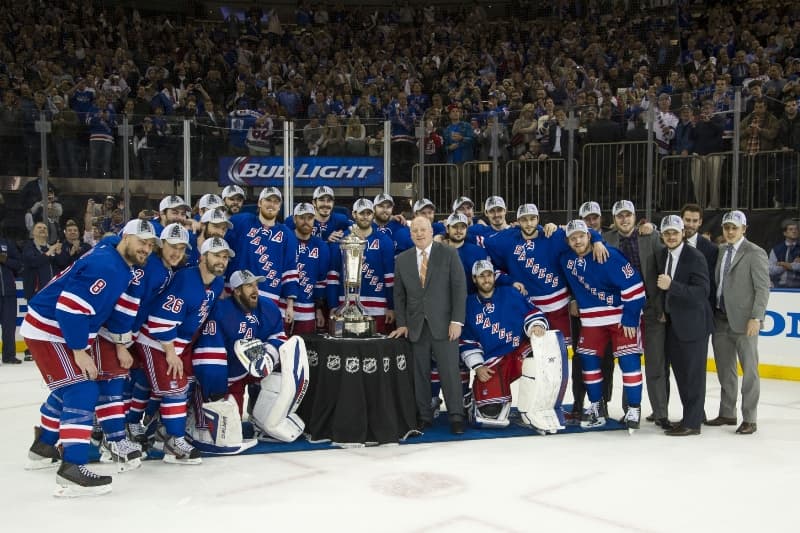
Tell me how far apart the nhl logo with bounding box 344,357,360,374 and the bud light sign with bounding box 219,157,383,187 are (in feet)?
12.7

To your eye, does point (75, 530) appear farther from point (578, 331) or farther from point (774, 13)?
point (774, 13)

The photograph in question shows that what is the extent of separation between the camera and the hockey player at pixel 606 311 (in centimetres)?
573

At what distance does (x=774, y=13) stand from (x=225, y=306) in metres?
13.2

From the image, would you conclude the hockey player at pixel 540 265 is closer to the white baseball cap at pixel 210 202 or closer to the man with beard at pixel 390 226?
the man with beard at pixel 390 226

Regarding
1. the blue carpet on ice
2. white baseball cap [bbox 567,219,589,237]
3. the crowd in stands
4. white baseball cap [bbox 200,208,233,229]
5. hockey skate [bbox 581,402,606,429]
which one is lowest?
the blue carpet on ice

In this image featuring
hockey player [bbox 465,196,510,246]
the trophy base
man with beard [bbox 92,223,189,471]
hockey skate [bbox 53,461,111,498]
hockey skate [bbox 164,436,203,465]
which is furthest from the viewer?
hockey player [bbox 465,196,510,246]

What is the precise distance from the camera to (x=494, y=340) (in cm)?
604

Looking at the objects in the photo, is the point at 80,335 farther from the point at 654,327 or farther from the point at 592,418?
the point at 654,327

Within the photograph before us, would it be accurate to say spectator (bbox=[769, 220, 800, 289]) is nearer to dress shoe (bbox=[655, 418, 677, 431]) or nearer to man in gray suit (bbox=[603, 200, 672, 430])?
man in gray suit (bbox=[603, 200, 672, 430])

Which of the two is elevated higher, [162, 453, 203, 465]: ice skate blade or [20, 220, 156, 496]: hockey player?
[20, 220, 156, 496]: hockey player

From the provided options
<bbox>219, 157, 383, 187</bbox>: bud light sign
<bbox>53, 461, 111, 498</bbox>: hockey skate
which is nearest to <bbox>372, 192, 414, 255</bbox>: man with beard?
<bbox>219, 157, 383, 187</bbox>: bud light sign

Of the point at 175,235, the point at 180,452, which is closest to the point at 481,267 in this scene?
the point at 175,235

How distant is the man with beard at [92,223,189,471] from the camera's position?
460 cm

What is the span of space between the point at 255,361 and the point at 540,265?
7.11ft
